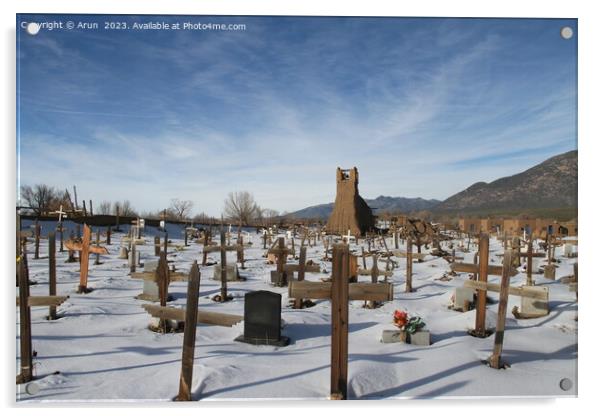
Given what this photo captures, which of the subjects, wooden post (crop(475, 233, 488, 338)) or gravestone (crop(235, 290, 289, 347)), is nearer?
wooden post (crop(475, 233, 488, 338))

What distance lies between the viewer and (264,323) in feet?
17.9

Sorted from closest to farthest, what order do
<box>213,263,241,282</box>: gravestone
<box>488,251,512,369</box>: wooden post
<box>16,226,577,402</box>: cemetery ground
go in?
1. <box>16,226,577,402</box>: cemetery ground
2. <box>488,251,512,369</box>: wooden post
3. <box>213,263,241,282</box>: gravestone

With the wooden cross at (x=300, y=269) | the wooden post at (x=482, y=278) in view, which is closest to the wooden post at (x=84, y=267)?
the wooden cross at (x=300, y=269)

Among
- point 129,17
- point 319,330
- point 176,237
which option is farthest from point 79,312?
point 176,237

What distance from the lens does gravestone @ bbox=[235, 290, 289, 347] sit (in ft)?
17.6

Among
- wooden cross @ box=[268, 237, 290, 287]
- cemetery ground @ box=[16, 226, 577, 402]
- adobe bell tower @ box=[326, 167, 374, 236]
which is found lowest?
cemetery ground @ box=[16, 226, 577, 402]

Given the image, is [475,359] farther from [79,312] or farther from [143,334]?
[79,312]

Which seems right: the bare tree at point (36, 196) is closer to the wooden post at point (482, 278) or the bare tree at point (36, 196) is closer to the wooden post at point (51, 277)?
the wooden post at point (51, 277)

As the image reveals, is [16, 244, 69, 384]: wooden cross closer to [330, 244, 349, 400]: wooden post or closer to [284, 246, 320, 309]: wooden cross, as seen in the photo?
[330, 244, 349, 400]: wooden post

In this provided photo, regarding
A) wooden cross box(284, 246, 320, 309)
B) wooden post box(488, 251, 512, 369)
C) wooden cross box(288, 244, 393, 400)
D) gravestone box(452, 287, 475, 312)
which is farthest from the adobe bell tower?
wooden cross box(288, 244, 393, 400)

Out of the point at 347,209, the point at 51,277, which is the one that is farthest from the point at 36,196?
the point at 347,209

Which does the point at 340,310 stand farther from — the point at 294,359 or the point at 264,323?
the point at 264,323

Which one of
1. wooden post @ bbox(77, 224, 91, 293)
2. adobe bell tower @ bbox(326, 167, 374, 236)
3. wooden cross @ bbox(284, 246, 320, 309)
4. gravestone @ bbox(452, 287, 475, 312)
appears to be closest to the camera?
gravestone @ bbox(452, 287, 475, 312)

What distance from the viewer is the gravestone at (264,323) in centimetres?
538
